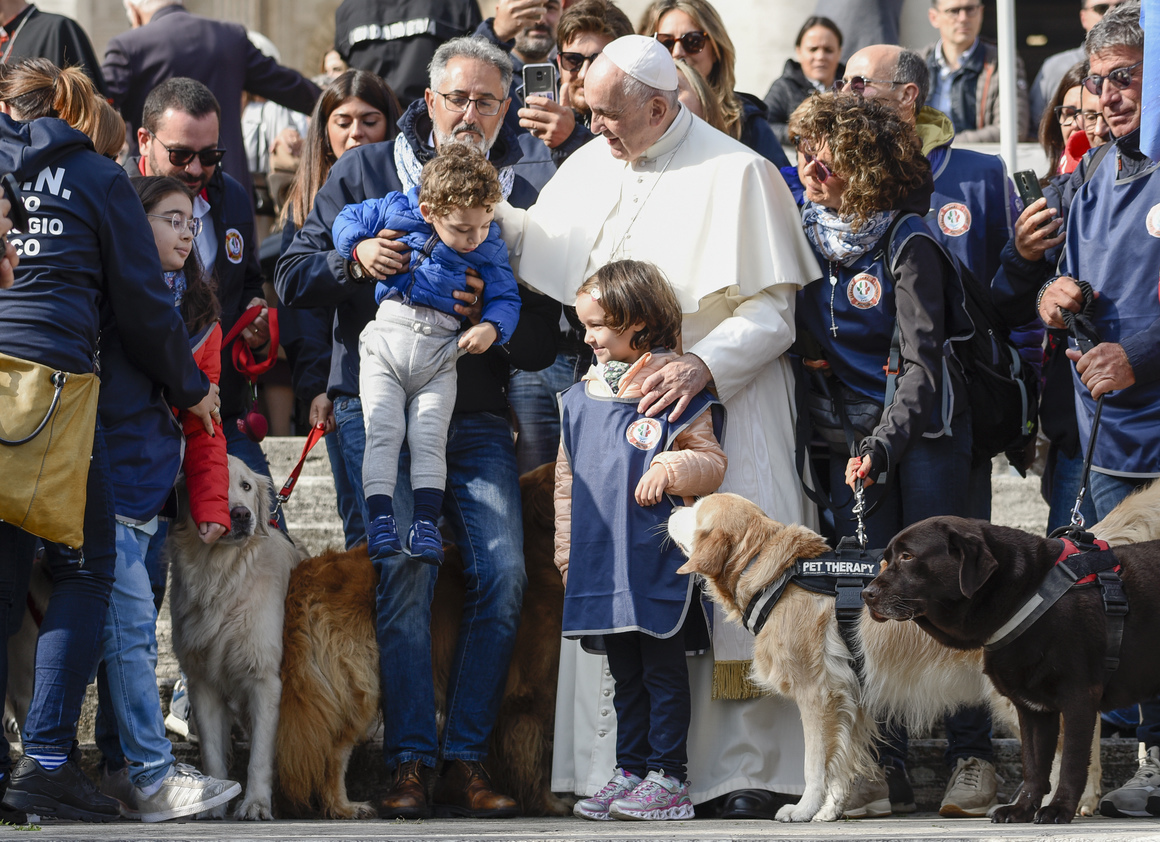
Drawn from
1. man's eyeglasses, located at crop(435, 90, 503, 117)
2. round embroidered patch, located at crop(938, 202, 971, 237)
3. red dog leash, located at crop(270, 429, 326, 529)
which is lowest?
red dog leash, located at crop(270, 429, 326, 529)

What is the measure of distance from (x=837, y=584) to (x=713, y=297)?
1317 mm

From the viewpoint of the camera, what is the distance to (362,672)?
5355 mm

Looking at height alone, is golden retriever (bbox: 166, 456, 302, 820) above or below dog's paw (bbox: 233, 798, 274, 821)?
above

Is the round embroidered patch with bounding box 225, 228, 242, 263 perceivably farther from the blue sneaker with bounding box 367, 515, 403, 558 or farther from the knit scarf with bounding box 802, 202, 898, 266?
the knit scarf with bounding box 802, 202, 898, 266

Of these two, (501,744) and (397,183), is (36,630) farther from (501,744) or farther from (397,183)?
(397,183)

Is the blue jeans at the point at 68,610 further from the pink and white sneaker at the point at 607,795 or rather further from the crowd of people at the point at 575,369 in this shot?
the pink and white sneaker at the point at 607,795

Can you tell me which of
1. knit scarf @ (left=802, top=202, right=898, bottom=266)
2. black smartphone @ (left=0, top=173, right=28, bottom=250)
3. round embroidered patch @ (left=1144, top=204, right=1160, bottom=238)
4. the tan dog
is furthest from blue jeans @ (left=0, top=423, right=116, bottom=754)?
round embroidered patch @ (left=1144, top=204, right=1160, bottom=238)

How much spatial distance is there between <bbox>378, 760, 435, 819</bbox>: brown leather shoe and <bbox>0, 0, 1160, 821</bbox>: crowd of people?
10mm

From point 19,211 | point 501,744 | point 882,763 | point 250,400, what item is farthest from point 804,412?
point 19,211

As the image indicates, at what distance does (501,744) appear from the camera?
5.54m

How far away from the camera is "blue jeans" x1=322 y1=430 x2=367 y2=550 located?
18.7 feet

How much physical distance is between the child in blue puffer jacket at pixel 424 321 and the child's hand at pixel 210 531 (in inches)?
21.6

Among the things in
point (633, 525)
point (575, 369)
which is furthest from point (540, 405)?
point (633, 525)

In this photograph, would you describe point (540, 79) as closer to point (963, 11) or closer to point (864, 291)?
point (864, 291)
